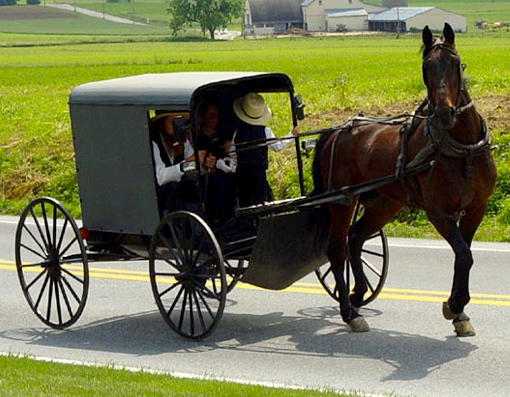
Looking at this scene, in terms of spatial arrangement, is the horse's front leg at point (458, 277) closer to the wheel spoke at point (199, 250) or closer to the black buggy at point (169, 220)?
the black buggy at point (169, 220)

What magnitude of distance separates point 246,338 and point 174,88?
2332 millimetres

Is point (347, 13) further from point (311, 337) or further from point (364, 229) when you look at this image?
point (311, 337)

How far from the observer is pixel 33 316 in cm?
1091

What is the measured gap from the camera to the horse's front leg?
28.2 feet

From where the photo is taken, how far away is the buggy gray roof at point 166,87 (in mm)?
9378

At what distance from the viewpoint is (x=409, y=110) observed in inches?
827

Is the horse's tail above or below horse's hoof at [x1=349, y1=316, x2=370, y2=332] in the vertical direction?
above

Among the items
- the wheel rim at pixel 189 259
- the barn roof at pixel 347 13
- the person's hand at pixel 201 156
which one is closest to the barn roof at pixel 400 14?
the barn roof at pixel 347 13

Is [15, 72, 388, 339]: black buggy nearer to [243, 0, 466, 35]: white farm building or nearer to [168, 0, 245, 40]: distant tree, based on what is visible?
[168, 0, 245, 40]: distant tree

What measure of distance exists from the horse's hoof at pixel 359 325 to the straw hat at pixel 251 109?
85.1 inches

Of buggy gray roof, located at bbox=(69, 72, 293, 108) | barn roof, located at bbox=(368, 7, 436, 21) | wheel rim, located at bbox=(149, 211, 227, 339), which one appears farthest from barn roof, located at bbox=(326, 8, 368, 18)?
wheel rim, located at bbox=(149, 211, 227, 339)

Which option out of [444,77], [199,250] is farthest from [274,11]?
[444,77]

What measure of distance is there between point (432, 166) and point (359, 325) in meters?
1.64

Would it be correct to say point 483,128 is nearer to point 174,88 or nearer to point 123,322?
point 174,88
